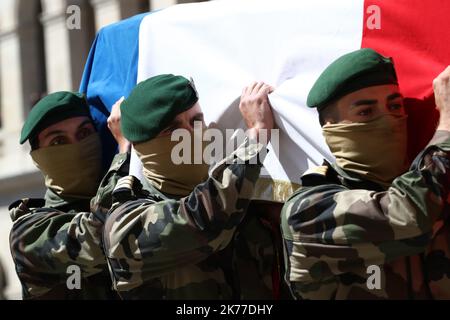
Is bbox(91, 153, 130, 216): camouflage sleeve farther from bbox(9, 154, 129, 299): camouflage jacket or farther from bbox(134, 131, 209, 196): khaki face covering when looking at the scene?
bbox(134, 131, 209, 196): khaki face covering

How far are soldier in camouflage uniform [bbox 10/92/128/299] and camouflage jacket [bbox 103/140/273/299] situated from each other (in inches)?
15.2

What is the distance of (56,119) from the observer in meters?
5.74

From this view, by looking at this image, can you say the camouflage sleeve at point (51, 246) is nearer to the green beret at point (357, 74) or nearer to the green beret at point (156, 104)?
the green beret at point (156, 104)

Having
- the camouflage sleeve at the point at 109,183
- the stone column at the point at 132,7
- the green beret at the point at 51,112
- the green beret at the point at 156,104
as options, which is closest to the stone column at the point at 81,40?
the stone column at the point at 132,7

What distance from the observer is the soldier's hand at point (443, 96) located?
459cm

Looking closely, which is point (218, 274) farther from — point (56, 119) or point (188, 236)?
point (56, 119)

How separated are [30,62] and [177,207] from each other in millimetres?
10586

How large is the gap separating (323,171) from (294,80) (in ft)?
1.69

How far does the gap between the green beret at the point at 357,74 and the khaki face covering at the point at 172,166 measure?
61cm

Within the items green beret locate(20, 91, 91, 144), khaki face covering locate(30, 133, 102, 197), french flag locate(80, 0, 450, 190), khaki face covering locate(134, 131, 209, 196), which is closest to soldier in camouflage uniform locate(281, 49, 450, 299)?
french flag locate(80, 0, 450, 190)

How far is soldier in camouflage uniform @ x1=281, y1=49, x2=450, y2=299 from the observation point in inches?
179

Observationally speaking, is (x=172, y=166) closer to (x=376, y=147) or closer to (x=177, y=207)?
(x=177, y=207)

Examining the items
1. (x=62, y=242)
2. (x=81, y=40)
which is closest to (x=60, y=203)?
(x=62, y=242)
